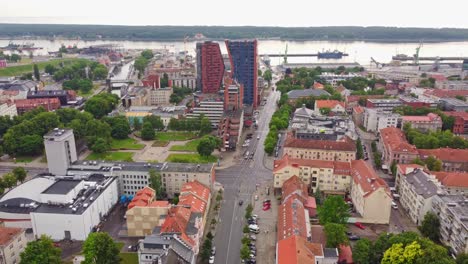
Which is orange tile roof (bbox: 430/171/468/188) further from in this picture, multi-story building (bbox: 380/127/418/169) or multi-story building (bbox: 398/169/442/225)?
multi-story building (bbox: 380/127/418/169)

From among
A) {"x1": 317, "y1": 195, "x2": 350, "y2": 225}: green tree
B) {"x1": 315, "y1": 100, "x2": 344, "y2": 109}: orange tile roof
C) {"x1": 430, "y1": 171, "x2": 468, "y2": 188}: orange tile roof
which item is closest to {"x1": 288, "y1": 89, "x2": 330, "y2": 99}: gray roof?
{"x1": 315, "y1": 100, "x2": 344, "y2": 109}: orange tile roof

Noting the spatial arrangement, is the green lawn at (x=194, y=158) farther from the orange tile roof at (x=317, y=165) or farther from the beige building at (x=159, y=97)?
the beige building at (x=159, y=97)

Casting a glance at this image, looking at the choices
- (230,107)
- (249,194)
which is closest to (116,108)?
(230,107)

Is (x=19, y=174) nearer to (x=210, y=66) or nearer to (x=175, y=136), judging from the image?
(x=175, y=136)

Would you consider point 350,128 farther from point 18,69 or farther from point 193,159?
point 18,69

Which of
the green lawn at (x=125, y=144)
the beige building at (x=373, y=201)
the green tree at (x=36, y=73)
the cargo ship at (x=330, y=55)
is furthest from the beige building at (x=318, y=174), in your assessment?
the cargo ship at (x=330, y=55)

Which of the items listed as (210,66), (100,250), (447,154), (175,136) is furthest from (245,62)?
(100,250)
